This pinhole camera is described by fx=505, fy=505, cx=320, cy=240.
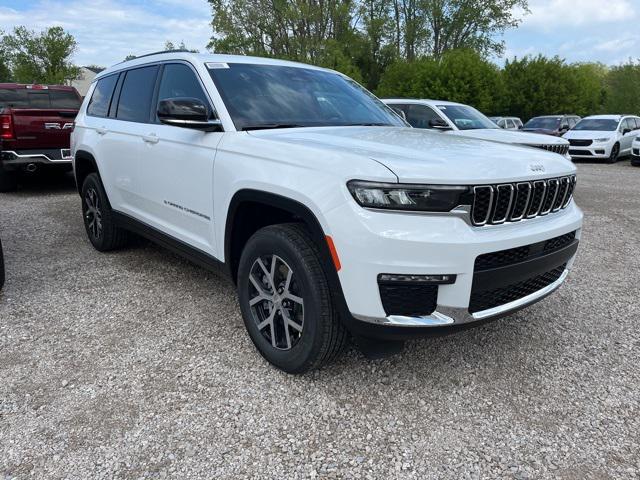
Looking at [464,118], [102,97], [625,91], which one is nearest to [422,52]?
[625,91]

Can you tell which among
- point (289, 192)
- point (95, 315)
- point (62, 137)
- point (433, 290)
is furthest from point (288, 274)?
point (62, 137)

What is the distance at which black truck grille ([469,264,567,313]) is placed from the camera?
7.75 feet

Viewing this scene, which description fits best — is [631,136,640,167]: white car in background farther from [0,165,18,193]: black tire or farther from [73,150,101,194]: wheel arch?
[0,165,18,193]: black tire

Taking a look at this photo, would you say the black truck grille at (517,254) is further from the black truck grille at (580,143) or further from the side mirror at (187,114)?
the black truck grille at (580,143)

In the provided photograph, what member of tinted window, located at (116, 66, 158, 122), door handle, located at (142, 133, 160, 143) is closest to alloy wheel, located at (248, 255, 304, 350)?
door handle, located at (142, 133, 160, 143)

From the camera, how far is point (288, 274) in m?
2.64

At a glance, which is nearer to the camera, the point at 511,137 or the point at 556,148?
the point at 511,137

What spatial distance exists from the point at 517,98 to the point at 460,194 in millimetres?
35004

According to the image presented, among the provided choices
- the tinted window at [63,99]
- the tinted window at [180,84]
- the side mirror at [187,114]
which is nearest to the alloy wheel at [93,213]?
the tinted window at [180,84]

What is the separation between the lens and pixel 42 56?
51000 millimetres

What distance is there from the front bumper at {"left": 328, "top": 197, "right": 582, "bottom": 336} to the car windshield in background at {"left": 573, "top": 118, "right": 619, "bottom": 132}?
17417mm

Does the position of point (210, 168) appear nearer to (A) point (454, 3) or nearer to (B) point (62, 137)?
(B) point (62, 137)

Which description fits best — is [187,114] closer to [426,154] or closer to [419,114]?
[426,154]

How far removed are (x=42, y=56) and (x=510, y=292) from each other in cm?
5953
